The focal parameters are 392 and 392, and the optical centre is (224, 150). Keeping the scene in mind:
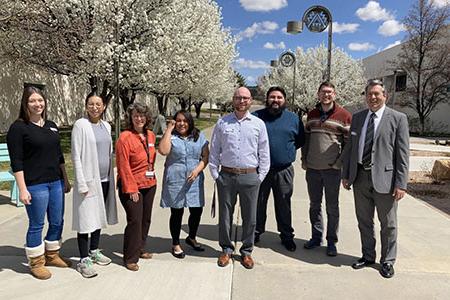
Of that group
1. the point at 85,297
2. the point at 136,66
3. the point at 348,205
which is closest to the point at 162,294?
the point at 85,297

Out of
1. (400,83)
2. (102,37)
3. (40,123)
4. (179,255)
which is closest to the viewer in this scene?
(40,123)

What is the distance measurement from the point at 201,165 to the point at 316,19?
647 centimetres

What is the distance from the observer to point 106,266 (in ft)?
13.1

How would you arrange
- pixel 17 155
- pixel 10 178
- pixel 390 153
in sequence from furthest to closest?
pixel 10 178, pixel 390 153, pixel 17 155

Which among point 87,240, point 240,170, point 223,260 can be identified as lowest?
point 223,260

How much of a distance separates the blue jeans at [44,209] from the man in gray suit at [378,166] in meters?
2.94

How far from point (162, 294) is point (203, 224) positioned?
2.16 m

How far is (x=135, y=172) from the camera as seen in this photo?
153 inches

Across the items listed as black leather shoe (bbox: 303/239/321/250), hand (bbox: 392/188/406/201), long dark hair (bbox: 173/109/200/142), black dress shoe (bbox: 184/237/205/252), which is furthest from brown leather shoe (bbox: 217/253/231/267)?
hand (bbox: 392/188/406/201)

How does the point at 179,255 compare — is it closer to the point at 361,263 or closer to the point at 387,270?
the point at 361,263

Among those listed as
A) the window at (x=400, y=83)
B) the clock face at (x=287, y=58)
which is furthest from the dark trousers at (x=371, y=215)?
the window at (x=400, y=83)

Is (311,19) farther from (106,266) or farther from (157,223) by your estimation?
(106,266)

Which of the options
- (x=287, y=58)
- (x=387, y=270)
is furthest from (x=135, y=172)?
(x=287, y=58)

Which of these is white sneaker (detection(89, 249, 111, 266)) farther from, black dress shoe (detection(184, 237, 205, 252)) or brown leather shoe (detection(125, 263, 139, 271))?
black dress shoe (detection(184, 237, 205, 252))
